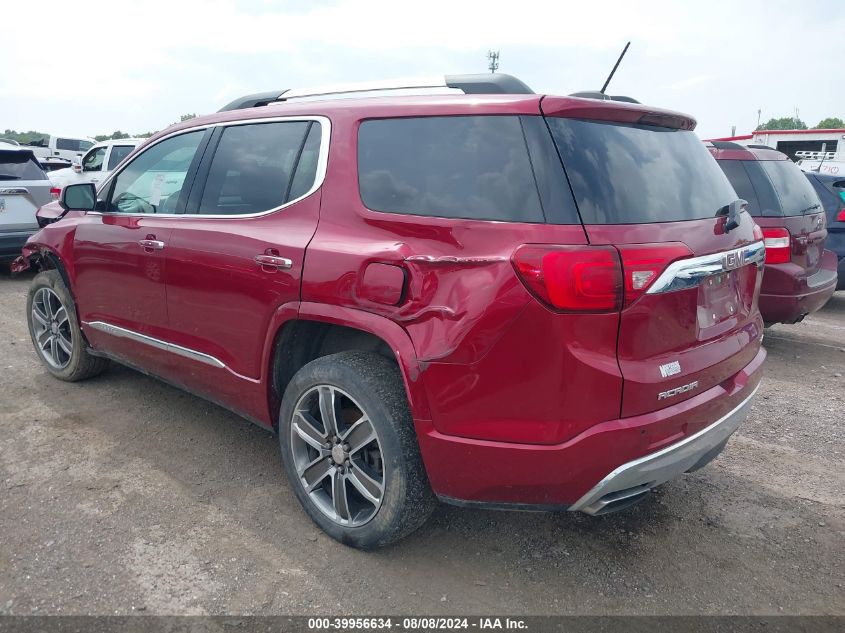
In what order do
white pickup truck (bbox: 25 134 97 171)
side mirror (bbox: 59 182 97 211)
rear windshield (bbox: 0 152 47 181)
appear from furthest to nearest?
white pickup truck (bbox: 25 134 97 171)
rear windshield (bbox: 0 152 47 181)
side mirror (bbox: 59 182 97 211)

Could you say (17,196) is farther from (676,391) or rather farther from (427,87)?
(676,391)

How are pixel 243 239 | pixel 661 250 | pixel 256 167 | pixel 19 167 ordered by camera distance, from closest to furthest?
pixel 661 250 → pixel 243 239 → pixel 256 167 → pixel 19 167

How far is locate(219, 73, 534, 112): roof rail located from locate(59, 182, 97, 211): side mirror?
1.15 m

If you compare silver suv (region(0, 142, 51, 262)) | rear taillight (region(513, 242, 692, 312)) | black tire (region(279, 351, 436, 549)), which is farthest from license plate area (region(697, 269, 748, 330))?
silver suv (region(0, 142, 51, 262))

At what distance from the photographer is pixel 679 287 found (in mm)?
2248

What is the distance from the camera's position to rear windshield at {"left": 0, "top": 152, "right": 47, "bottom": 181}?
27.6 feet

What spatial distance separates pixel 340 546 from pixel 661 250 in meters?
1.76

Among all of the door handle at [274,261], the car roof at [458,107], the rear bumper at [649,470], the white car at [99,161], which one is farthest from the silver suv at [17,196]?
the rear bumper at [649,470]

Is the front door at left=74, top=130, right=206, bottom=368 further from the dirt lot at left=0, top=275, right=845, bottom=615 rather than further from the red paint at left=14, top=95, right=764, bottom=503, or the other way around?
the red paint at left=14, top=95, right=764, bottom=503

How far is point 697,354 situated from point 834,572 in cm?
115

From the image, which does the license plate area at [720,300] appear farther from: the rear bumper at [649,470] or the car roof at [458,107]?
the car roof at [458,107]

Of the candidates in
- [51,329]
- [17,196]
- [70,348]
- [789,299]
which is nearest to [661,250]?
[789,299]

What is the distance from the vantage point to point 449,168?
2.43 m

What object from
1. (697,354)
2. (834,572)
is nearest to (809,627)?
(834,572)
